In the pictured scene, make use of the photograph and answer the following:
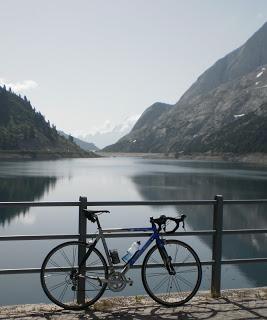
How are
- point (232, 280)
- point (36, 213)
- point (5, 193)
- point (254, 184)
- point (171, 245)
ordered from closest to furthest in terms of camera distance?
point (171, 245) < point (232, 280) < point (36, 213) < point (5, 193) < point (254, 184)

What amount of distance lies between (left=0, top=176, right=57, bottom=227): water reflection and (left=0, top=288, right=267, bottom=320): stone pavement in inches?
1811

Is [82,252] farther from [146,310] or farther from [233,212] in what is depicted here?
[233,212]

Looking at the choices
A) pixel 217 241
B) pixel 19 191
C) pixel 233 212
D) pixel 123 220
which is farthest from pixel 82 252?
pixel 19 191

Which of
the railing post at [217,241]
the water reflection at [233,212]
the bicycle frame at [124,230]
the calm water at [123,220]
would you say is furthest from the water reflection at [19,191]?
the bicycle frame at [124,230]

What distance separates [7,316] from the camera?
8.18 meters

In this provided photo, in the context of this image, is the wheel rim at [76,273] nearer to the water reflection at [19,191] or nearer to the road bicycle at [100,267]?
the road bicycle at [100,267]

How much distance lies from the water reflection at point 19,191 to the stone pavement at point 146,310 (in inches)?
1811

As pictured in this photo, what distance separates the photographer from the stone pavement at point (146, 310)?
8.24 m

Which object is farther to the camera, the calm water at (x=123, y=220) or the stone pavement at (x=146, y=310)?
the calm water at (x=123, y=220)

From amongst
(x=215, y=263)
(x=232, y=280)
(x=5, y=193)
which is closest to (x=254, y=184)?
(x=5, y=193)

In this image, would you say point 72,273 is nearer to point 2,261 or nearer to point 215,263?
point 215,263

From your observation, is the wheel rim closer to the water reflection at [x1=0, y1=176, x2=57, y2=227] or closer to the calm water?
the calm water

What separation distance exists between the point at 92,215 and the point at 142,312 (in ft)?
6.58

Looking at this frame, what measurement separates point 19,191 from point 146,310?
7864 centimetres
